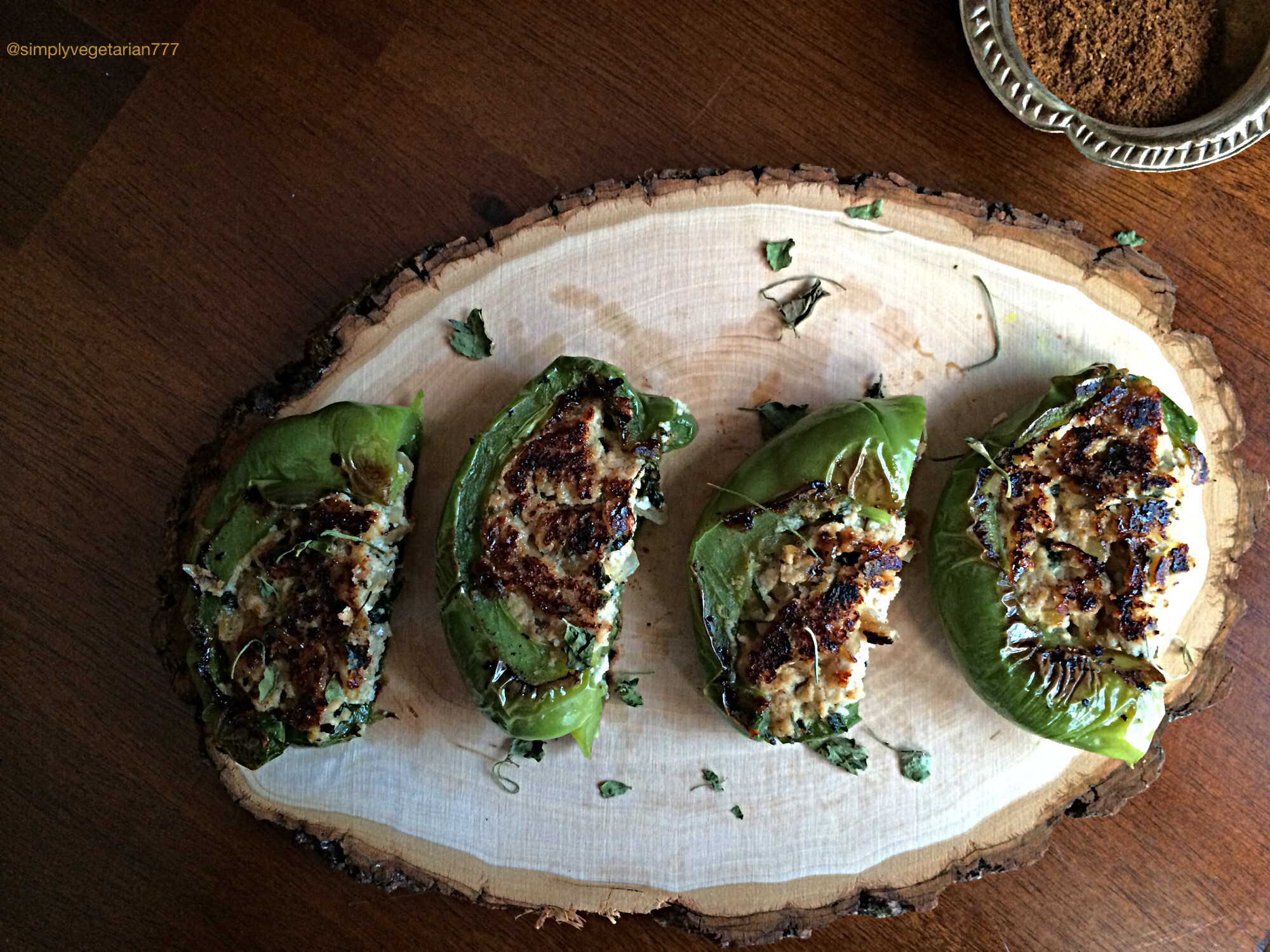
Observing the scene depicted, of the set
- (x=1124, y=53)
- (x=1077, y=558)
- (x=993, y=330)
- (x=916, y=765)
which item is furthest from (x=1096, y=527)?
(x=1124, y=53)

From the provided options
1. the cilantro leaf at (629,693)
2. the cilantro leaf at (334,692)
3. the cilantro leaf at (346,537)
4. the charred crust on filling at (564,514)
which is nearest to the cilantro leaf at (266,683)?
the cilantro leaf at (334,692)

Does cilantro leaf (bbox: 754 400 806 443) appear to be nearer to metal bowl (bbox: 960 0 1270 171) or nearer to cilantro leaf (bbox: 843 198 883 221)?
cilantro leaf (bbox: 843 198 883 221)

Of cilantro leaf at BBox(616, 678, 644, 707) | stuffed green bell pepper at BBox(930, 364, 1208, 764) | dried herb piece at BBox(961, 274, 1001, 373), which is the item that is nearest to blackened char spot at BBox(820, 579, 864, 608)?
stuffed green bell pepper at BBox(930, 364, 1208, 764)

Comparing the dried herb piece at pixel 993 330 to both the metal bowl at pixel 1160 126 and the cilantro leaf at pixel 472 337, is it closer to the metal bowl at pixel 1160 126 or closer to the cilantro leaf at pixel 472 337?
the metal bowl at pixel 1160 126

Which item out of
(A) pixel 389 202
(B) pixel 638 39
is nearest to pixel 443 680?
(A) pixel 389 202

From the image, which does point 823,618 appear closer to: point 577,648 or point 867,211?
point 577,648
